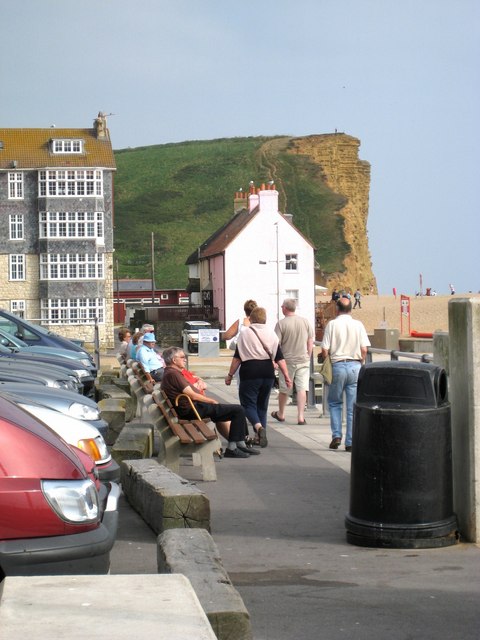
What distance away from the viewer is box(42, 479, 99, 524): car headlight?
5355mm

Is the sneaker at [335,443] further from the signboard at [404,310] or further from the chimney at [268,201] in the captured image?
the chimney at [268,201]

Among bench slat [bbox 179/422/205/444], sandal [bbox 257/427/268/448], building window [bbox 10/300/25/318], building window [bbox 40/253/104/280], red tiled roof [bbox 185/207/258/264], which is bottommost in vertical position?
sandal [bbox 257/427/268/448]

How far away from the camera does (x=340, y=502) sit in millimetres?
10180

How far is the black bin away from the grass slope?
462ft

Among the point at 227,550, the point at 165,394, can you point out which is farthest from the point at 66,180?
the point at 227,550

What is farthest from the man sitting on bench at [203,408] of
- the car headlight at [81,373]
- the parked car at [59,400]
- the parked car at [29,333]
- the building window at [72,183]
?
the building window at [72,183]

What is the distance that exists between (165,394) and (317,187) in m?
169

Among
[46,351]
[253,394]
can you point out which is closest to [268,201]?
[46,351]

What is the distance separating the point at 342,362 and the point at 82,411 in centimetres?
438

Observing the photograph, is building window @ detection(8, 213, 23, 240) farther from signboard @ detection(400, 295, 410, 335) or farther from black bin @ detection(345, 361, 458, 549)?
black bin @ detection(345, 361, 458, 549)

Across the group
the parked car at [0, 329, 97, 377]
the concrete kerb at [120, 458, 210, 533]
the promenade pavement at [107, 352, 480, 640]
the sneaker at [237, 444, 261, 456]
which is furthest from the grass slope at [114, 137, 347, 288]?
the concrete kerb at [120, 458, 210, 533]

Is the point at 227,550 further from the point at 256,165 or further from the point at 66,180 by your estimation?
the point at 256,165

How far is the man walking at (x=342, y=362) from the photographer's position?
13.8 meters

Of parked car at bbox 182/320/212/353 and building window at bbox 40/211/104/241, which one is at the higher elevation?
building window at bbox 40/211/104/241
